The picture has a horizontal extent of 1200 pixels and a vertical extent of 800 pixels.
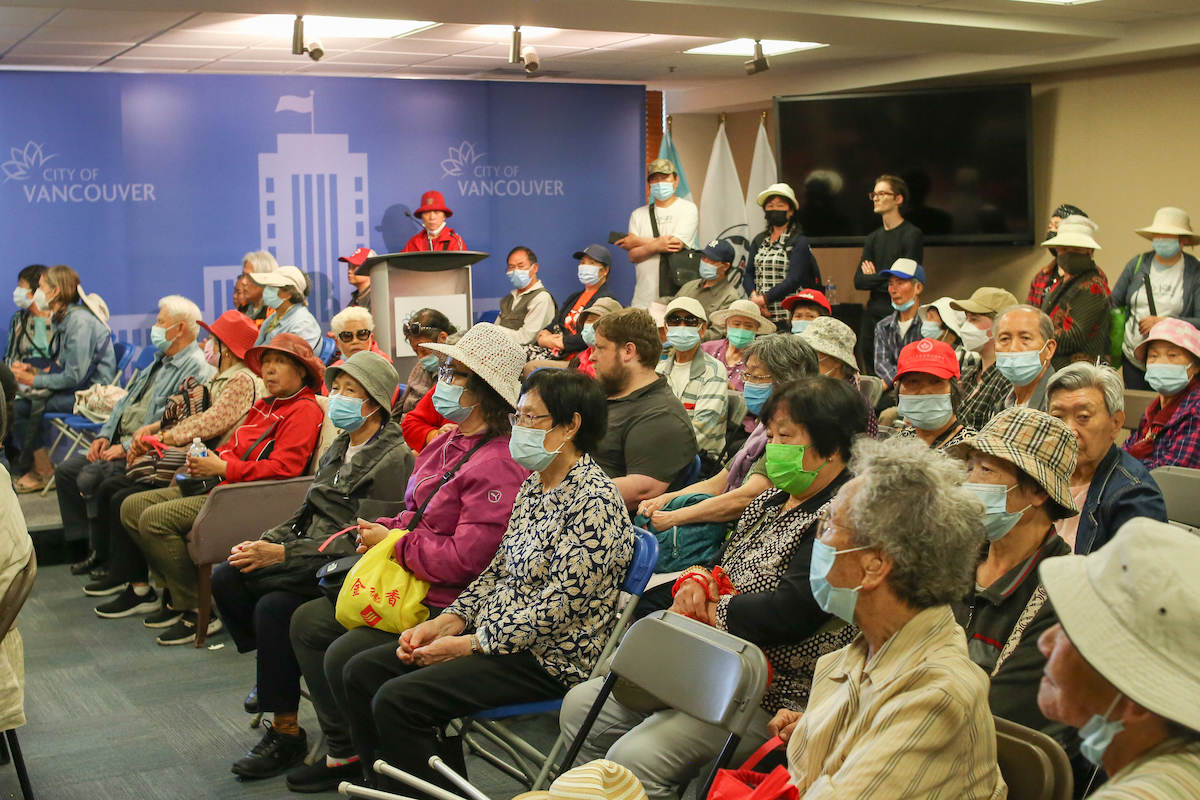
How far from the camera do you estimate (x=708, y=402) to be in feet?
16.0

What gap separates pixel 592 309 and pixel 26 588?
14.1 ft

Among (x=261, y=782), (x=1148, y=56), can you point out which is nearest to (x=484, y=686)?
(x=261, y=782)

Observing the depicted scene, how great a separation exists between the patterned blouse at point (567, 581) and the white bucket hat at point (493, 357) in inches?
23.9

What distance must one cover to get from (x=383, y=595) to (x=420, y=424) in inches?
73.2

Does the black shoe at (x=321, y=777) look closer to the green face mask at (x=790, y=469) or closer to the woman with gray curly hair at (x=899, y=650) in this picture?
the green face mask at (x=790, y=469)

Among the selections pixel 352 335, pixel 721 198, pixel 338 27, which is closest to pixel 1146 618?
pixel 352 335

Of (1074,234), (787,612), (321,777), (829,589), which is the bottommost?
(321,777)

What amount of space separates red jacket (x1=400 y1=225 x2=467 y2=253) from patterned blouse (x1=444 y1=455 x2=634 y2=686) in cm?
640

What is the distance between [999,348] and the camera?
455 centimetres

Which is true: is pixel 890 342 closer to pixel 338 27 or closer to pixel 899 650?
pixel 338 27

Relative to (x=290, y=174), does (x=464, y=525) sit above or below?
below

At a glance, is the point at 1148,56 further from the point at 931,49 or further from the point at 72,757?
the point at 72,757

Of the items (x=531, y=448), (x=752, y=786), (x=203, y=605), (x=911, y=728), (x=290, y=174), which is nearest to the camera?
(x=911, y=728)

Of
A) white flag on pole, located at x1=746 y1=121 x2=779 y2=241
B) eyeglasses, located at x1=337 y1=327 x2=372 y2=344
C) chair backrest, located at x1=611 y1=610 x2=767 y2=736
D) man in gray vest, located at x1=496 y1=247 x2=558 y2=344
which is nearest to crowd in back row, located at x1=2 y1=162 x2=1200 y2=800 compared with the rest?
chair backrest, located at x1=611 y1=610 x2=767 y2=736
